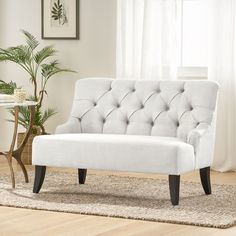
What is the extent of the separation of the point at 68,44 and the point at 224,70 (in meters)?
1.72

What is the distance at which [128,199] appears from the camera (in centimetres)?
564

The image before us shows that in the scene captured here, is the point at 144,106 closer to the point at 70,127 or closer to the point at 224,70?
the point at 70,127

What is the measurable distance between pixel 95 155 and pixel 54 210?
0.56 metres

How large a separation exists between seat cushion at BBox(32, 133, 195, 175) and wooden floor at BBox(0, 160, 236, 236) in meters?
0.57

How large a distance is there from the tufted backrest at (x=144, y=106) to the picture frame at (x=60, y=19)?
1670 mm

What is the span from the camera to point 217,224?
4754 millimetres

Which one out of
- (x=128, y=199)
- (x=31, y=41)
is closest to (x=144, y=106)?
(x=128, y=199)

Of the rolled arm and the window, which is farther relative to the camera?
the window

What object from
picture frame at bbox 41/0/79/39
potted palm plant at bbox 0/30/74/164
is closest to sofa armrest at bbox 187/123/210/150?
potted palm plant at bbox 0/30/74/164

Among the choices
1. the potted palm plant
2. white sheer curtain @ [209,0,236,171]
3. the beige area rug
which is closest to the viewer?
the beige area rug

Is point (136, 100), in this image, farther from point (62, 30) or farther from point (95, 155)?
point (62, 30)

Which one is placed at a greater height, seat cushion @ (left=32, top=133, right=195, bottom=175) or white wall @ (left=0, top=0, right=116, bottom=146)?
white wall @ (left=0, top=0, right=116, bottom=146)

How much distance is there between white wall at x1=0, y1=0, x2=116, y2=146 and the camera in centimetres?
779

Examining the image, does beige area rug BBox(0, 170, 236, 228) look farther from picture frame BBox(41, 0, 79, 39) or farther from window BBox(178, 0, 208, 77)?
picture frame BBox(41, 0, 79, 39)
